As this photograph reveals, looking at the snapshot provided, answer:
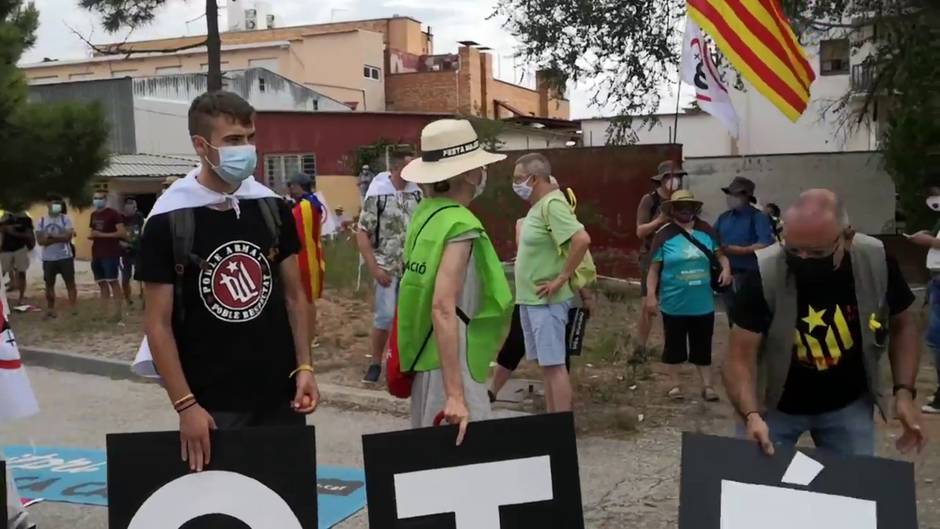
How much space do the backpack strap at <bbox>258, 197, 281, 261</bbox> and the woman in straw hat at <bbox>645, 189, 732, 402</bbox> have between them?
449 centimetres

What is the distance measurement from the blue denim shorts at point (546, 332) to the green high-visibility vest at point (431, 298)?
7.85 ft

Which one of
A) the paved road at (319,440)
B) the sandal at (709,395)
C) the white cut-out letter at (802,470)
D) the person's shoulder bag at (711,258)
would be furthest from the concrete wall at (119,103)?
the white cut-out letter at (802,470)

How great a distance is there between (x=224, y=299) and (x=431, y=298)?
768mm

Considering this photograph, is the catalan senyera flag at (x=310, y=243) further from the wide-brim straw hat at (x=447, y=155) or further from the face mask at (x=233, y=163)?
the face mask at (x=233, y=163)

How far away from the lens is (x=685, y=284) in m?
7.62

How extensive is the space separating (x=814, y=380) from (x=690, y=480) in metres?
0.70

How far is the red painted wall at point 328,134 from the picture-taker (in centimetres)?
3388

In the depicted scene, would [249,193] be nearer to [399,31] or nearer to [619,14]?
[619,14]

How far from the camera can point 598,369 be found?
8867 mm

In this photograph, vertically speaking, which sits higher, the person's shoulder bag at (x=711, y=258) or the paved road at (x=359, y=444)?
the person's shoulder bag at (x=711, y=258)

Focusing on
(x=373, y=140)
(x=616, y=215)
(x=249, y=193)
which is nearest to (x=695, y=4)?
(x=249, y=193)

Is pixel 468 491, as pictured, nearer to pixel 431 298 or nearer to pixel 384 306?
pixel 431 298

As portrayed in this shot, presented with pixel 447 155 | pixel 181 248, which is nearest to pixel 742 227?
pixel 447 155

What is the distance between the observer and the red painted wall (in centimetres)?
3388
